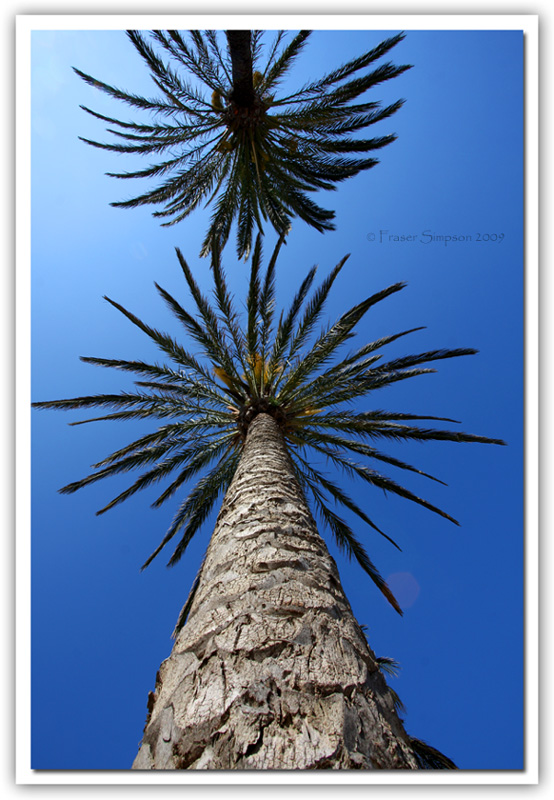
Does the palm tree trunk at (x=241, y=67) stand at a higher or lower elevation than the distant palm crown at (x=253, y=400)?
higher

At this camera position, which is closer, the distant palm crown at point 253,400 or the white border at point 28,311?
the white border at point 28,311

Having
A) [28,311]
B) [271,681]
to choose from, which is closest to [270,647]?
[271,681]

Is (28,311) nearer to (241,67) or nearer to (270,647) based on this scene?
(270,647)

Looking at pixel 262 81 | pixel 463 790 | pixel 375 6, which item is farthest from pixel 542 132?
pixel 262 81

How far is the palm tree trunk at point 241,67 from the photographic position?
5.49m

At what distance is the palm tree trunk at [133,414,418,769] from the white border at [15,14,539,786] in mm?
480

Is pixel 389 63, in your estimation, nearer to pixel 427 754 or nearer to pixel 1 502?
pixel 1 502

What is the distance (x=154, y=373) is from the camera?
657 centimetres

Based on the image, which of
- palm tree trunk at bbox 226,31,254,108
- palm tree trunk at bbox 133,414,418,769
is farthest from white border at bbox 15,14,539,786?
palm tree trunk at bbox 226,31,254,108

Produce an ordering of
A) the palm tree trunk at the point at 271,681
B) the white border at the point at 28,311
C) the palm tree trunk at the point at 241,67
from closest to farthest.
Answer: the palm tree trunk at the point at 271,681, the white border at the point at 28,311, the palm tree trunk at the point at 241,67

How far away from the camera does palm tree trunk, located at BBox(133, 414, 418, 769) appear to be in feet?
4.55

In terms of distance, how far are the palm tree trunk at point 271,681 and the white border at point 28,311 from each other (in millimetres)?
480

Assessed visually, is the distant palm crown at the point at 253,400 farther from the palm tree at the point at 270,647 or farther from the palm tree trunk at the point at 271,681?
the palm tree trunk at the point at 271,681

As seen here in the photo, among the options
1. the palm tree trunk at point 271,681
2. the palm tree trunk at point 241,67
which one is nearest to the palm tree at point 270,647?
the palm tree trunk at point 271,681
